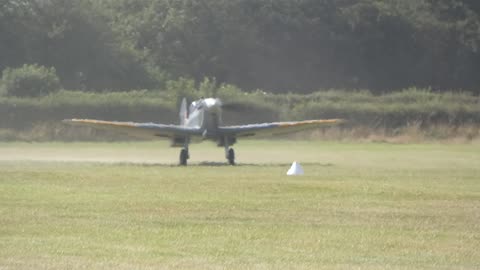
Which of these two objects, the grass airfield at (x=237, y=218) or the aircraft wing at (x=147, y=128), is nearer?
the grass airfield at (x=237, y=218)

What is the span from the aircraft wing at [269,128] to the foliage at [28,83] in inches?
852

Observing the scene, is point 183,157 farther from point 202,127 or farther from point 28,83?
point 28,83

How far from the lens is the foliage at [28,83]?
Result: 165 ft

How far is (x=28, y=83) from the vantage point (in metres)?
50.6

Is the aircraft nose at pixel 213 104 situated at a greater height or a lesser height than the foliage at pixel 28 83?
greater

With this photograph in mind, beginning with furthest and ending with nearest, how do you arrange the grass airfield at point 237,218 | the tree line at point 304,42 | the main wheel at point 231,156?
1. the tree line at point 304,42
2. the main wheel at point 231,156
3. the grass airfield at point 237,218

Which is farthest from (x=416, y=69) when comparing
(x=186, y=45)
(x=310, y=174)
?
(x=310, y=174)

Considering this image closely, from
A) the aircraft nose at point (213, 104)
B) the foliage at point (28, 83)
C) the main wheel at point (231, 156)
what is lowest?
the main wheel at point (231, 156)

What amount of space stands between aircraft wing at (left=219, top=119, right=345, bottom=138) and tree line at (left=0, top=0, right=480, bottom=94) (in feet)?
115

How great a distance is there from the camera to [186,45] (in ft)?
221

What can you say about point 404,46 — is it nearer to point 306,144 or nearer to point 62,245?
point 306,144

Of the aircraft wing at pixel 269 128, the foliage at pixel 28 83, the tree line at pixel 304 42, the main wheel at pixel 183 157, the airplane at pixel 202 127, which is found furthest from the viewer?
the tree line at pixel 304 42

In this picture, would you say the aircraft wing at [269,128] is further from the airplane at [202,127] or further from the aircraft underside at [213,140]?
the aircraft underside at [213,140]

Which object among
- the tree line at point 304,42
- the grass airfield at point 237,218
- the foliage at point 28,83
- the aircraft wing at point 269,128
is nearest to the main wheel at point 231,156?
the aircraft wing at point 269,128
